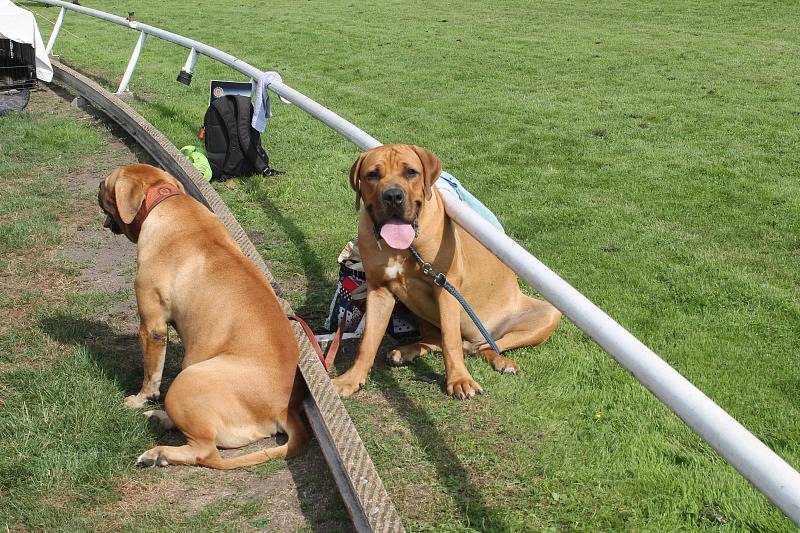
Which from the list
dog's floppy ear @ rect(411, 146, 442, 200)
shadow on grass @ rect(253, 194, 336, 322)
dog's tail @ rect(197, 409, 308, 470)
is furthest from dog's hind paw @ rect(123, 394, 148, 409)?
dog's floppy ear @ rect(411, 146, 442, 200)

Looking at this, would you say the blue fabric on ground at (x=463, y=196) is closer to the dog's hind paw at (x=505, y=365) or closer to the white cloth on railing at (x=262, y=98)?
the dog's hind paw at (x=505, y=365)

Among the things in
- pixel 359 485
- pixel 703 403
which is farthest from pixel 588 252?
pixel 703 403

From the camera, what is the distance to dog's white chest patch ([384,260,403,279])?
4.88 metres

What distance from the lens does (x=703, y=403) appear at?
245 centimetres

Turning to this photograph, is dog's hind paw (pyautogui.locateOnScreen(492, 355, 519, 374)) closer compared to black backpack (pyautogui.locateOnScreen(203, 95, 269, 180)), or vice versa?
dog's hind paw (pyautogui.locateOnScreen(492, 355, 519, 374))

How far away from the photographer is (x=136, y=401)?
4.46 meters

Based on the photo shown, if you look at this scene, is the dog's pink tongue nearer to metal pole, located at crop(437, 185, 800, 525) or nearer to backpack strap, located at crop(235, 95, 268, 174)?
metal pole, located at crop(437, 185, 800, 525)

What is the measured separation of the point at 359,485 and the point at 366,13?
22.9 m

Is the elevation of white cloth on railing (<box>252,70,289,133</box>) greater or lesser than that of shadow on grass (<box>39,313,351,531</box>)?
greater

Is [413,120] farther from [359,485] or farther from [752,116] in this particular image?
[359,485]

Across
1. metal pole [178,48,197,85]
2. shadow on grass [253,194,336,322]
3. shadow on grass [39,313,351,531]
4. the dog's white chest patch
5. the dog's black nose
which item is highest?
the dog's black nose

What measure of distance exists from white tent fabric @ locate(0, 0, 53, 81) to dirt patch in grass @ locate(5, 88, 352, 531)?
386 cm

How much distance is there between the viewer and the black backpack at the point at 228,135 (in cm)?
855

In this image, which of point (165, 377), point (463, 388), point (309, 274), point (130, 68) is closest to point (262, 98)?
point (309, 274)
